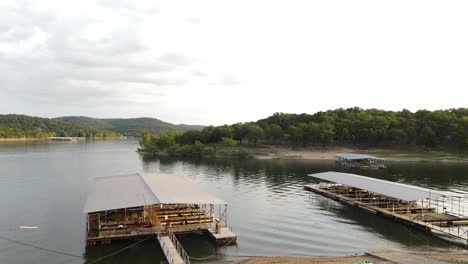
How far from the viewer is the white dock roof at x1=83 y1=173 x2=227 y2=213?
96.0 ft

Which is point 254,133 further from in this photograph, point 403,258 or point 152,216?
point 403,258

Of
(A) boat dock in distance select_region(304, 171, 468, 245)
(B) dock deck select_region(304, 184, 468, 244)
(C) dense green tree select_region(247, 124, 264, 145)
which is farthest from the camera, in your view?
(C) dense green tree select_region(247, 124, 264, 145)

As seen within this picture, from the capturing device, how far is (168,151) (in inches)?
5423

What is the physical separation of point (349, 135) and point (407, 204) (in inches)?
3671

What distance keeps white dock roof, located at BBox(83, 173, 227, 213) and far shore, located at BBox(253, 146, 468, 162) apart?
8286 cm

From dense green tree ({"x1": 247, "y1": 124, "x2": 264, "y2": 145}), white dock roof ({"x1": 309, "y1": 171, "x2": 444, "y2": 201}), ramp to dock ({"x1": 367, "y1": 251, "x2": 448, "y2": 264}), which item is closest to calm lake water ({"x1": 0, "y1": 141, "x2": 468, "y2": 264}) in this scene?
ramp to dock ({"x1": 367, "y1": 251, "x2": 448, "y2": 264})

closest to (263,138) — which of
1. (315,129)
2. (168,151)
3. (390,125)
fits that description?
(315,129)

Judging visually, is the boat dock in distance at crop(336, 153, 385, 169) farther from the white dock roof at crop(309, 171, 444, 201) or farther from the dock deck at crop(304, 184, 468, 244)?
the dock deck at crop(304, 184, 468, 244)

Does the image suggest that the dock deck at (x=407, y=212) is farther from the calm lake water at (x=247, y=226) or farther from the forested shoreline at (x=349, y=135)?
the forested shoreline at (x=349, y=135)

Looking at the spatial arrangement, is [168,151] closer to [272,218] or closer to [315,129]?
[315,129]

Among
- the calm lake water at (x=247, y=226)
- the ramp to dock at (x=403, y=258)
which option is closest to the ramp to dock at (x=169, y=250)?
the calm lake water at (x=247, y=226)

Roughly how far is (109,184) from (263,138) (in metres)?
110

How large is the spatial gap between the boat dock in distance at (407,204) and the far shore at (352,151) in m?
66.1

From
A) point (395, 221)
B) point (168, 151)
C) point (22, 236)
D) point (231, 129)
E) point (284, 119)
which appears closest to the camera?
point (22, 236)
